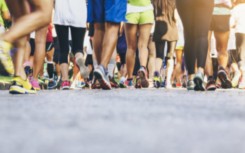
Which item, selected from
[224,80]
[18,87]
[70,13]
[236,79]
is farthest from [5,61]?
[236,79]

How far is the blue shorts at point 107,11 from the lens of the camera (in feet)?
17.9

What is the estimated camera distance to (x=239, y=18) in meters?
8.61

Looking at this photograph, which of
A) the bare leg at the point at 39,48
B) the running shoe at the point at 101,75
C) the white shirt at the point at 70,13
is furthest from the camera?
the white shirt at the point at 70,13

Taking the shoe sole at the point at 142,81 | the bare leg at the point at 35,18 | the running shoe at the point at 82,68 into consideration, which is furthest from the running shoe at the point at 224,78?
the bare leg at the point at 35,18

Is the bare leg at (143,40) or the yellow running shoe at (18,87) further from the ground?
Answer: the bare leg at (143,40)

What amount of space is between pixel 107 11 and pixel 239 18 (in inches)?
145

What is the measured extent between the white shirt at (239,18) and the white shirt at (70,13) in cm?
283

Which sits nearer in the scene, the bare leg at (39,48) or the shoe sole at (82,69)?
the bare leg at (39,48)

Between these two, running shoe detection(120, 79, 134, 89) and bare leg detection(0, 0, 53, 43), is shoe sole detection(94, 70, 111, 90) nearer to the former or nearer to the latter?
bare leg detection(0, 0, 53, 43)

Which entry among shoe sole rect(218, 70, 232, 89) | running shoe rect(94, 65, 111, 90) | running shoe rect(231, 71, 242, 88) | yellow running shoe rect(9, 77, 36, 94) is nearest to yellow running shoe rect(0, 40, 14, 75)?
yellow running shoe rect(9, 77, 36, 94)

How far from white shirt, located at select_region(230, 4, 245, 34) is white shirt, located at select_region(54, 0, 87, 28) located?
283 centimetres

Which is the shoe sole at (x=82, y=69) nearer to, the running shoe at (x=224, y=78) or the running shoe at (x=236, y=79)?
the running shoe at (x=224, y=78)

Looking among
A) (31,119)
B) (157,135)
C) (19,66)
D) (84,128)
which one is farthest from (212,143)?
(19,66)

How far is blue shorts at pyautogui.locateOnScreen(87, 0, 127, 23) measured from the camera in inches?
215
